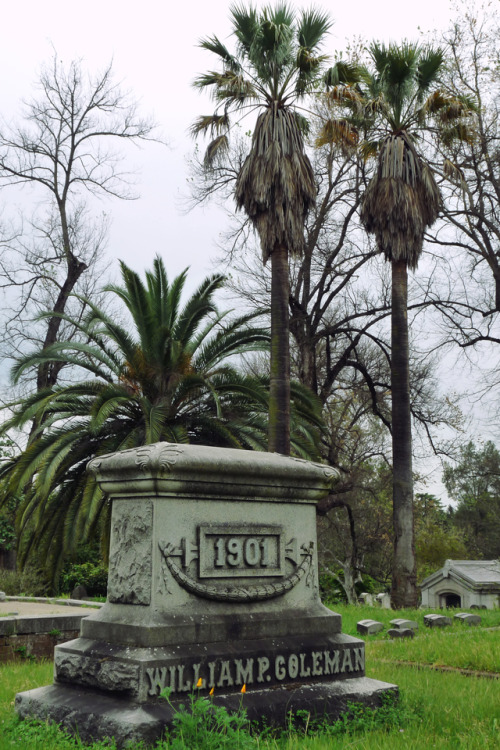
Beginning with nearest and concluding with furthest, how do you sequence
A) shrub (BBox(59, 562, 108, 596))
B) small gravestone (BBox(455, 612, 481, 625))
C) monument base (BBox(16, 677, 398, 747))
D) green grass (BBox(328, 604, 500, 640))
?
monument base (BBox(16, 677, 398, 747)) → green grass (BBox(328, 604, 500, 640)) → small gravestone (BBox(455, 612, 481, 625)) → shrub (BBox(59, 562, 108, 596))

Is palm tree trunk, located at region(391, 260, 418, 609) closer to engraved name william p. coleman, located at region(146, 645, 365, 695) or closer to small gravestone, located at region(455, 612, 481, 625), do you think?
small gravestone, located at region(455, 612, 481, 625)

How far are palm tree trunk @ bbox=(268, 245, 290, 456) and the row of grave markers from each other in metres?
3.70

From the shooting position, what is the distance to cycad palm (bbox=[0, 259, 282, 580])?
14.9 metres

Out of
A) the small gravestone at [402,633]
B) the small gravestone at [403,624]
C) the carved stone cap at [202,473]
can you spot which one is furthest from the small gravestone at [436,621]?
the carved stone cap at [202,473]

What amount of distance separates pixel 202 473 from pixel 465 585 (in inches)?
1219

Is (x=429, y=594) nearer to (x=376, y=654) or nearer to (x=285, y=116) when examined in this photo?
(x=285, y=116)

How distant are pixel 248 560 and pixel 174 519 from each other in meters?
Result: 0.66

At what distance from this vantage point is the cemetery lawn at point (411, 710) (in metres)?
4.38

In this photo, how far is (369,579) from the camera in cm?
3578

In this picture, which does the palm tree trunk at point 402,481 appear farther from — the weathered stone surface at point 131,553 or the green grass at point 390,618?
the weathered stone surface at point 131,553

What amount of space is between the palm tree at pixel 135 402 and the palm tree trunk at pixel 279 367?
0.86 metres

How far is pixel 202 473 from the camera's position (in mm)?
5000

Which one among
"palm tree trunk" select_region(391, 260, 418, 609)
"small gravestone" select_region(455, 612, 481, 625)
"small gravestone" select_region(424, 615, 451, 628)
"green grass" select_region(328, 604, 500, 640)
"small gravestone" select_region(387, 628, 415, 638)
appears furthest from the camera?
"palm tree trunk" select_region(391, 260, 418, 609)

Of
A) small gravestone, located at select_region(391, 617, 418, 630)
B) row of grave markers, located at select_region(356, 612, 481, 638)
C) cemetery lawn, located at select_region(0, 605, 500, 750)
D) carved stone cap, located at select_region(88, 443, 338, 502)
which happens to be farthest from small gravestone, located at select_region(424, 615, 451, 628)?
carved stone cap, located at select_region(88, 443, 338, 502)
